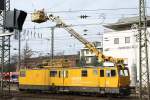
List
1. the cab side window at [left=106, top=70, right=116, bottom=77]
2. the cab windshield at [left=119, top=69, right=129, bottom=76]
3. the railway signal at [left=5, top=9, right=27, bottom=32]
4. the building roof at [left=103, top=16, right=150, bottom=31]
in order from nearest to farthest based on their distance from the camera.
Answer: the railway signal at [left=5, top=9, right=27, bottom=32], the cab side window at [left=106, top=70, right=116, bottom=77], the cab windshield at [left=119, top=69, right=129, bottom=76], the building roof at [left=103, top=16, right=150, bottom=31]

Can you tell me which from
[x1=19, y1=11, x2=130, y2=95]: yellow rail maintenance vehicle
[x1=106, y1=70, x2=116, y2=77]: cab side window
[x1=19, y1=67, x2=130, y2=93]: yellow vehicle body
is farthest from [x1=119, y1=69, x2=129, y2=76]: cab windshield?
[x1=106, y1=70, x2=116, y2=77]: cab side window

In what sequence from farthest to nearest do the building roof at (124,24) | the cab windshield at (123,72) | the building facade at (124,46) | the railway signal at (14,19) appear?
the building roof at (124,24)
the building facade at (124,46)
the cab windshield at (123,72)
the railway signal at (14,19)

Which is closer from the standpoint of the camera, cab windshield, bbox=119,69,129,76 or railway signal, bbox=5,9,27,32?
railway signal, bbox=5,9,27,32

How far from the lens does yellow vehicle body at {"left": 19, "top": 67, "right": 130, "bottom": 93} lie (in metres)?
34.7

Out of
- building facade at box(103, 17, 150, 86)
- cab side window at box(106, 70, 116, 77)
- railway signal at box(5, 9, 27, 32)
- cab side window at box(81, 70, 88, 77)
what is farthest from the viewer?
building facade at box(103, 17, 150, 86)

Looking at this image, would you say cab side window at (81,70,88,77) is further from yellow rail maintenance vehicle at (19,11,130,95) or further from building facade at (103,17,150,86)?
building facade at (103,17,150,86)

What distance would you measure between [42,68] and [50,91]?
100 inches

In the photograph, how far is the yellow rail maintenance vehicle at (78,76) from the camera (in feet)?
114

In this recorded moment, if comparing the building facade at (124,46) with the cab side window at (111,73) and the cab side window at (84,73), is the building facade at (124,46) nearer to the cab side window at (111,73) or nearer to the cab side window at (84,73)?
the cab side window at (84,73)

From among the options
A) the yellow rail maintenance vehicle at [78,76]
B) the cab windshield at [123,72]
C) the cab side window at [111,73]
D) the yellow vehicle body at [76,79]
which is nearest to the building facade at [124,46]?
the yellow rail maintenance vehicle at [78,76]

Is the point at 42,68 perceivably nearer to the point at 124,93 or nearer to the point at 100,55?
the point at 100,55

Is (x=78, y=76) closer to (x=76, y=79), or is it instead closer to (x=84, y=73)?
(x=76, y=79)

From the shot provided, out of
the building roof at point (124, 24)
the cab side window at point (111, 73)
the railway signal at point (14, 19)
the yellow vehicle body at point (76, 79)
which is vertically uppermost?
the building roof at point (124, 24)

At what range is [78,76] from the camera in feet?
121
